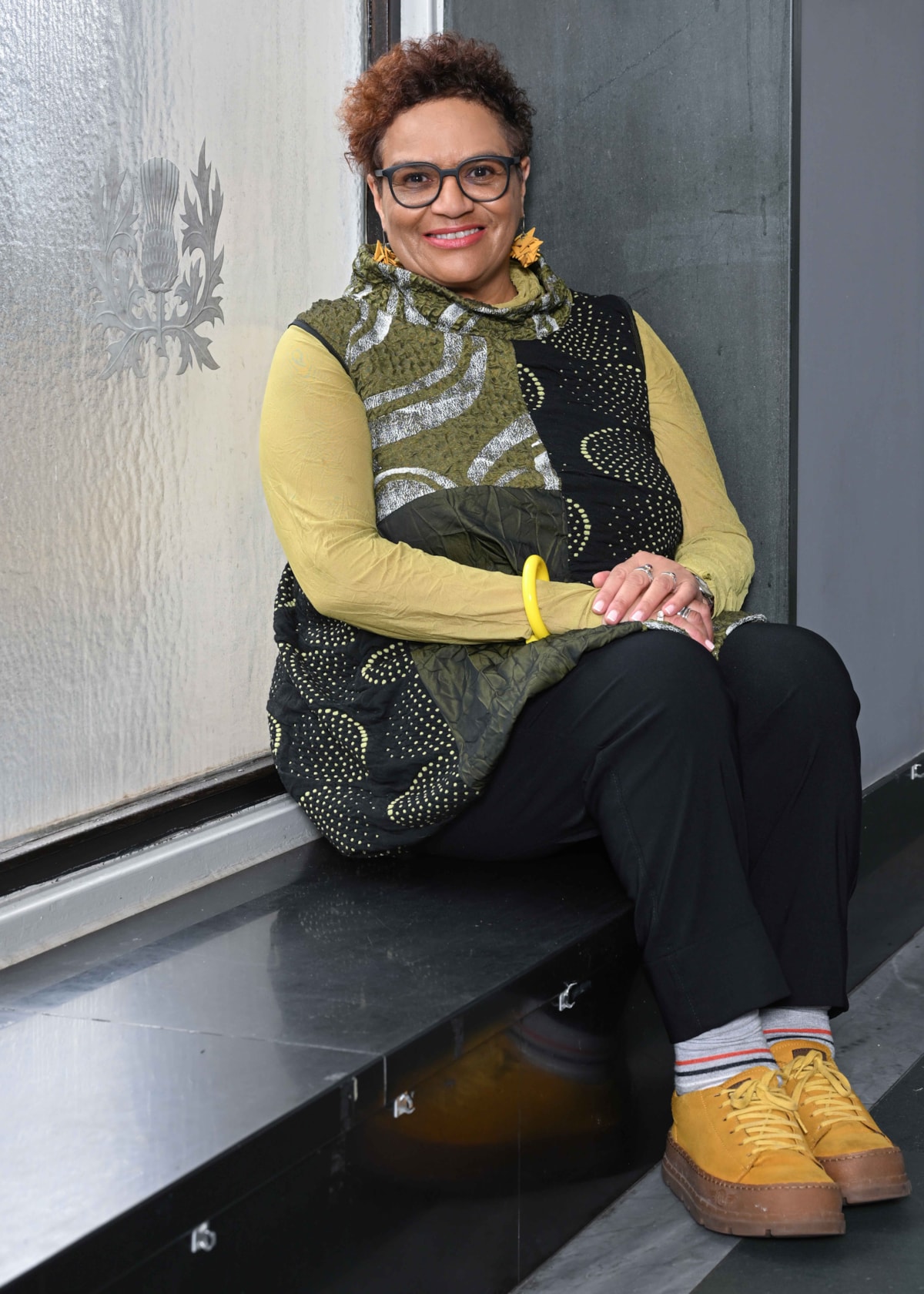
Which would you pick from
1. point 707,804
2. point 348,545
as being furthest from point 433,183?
point 707,804

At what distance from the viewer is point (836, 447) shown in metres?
2.28

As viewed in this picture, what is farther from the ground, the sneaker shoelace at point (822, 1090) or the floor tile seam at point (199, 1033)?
the floor tile seam at point (199, 1033)

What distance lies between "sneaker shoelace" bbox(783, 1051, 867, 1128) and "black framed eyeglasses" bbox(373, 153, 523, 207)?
1.20 metres

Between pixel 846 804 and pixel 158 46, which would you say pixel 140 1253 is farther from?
pixel 158 46

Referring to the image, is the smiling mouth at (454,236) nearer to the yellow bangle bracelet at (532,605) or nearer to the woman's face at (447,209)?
the woman's face at (447,209)

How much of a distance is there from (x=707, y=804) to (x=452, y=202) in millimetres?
927

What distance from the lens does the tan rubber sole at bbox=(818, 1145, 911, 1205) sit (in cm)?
145

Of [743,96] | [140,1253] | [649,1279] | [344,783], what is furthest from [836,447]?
[140,1253]

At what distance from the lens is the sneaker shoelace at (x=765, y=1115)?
55.1 inches

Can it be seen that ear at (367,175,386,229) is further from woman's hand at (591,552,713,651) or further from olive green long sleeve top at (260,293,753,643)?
woman's hand at (591,552,713,651)

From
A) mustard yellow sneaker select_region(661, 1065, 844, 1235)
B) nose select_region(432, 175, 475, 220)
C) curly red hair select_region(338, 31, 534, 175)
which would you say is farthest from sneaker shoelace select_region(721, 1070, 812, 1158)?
curly red hair select_region(338, 31, 534, 175)

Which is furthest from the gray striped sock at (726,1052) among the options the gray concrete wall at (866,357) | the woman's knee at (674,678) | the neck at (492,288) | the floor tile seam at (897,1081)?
the neck at (492,288)

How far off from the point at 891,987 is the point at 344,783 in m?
1.02

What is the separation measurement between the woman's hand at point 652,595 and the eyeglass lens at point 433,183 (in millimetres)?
574
